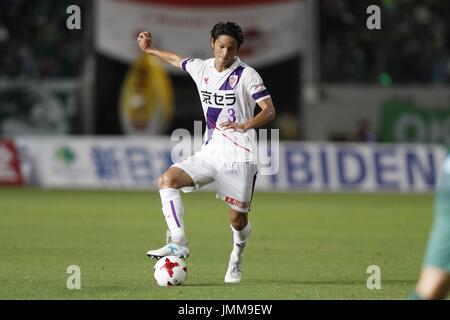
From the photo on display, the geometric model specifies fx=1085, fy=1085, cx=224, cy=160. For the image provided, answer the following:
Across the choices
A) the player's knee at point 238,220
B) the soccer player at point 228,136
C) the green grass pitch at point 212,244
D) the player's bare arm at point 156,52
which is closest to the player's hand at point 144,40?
the player's bare arm at point 156,52

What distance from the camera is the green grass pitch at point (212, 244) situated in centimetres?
1047

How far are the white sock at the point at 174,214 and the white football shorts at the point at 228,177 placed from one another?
9.9 inches

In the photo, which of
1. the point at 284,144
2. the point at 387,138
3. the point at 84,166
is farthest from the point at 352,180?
the point at 84,166

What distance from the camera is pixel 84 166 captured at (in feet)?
91.8

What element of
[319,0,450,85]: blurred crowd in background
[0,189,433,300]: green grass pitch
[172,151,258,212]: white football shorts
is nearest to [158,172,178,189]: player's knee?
[172,151,258,212]: white football shorts

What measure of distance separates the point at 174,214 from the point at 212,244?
4.86 m

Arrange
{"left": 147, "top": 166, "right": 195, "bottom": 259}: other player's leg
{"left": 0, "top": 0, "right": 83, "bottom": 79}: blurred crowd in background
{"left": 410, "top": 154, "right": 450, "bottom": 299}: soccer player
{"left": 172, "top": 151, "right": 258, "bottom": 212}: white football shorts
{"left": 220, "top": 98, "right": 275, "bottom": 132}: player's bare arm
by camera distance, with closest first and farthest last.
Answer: {"left": 410, "top": 154, "right": 450, "bottom": 299}: soccer player < {"left": 147, "top": 166, "right": 195, "bottom": 259}: other player's leg < {"left": 220, "top": 98, "right": 275, "bottom": 132}: player's bare arm < {"left": 172, "top": 151, "right": 258, "bottom": 212}: white football shorts < {"left": 0, "top": 0, "right": 83, "bottom": 79}: blurred crowd in background

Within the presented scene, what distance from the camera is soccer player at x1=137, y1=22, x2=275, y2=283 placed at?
36.0 feet

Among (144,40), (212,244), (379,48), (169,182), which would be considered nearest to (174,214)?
(169,182)

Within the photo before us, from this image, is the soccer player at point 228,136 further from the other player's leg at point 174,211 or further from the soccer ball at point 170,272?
the soccer ball at point 170,272

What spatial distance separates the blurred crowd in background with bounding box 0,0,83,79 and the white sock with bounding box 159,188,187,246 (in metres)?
22.5

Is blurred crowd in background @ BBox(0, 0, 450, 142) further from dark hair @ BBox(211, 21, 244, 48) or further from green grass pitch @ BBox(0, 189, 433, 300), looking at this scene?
dark hair @ BBox(211, 21, 244, 48)

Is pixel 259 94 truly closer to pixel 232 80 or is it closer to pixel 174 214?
pixel 232 80
